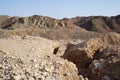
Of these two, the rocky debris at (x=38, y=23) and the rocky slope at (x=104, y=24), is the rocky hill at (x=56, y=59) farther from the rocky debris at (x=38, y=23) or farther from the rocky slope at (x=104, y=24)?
the rocky slope at (x=104, y=24)

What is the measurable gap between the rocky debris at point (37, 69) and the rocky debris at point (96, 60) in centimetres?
229

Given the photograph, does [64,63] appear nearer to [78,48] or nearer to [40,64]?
[40,64]

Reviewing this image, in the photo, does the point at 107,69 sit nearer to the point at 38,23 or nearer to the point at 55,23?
the point at 55,23

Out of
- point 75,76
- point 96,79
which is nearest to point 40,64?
point 75,76

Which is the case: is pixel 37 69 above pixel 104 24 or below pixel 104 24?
above

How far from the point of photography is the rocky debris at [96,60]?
8.82m

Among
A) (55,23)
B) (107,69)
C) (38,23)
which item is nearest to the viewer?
(107,69)

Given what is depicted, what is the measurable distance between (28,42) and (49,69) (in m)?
5.96

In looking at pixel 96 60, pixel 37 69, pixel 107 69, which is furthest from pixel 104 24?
pixel 37 69

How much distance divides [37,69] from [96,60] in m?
4.17

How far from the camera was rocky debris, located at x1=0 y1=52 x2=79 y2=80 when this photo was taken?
5.54 metres

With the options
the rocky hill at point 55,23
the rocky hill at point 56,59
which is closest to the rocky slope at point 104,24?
the rocky hill at point 55,23

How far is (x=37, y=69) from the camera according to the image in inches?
232

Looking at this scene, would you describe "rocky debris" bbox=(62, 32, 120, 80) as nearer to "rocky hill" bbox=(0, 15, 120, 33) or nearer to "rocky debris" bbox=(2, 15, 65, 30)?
"rocky hill" bbox=(0, 15, 120, 33)
